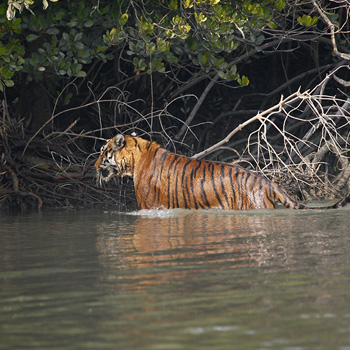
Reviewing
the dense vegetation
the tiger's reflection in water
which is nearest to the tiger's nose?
the dense vegetation

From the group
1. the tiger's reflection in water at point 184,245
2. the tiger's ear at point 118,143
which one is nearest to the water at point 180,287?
the tiger's reflection in water at point 184,245

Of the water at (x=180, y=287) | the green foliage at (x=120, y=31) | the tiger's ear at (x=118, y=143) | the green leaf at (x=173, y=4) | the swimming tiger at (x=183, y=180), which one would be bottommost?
the water at (x=180, y=287)

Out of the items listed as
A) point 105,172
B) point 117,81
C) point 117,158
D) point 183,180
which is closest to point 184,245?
point 183,180

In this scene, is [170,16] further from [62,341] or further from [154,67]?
[62,341]

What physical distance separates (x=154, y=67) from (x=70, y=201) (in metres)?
2.25

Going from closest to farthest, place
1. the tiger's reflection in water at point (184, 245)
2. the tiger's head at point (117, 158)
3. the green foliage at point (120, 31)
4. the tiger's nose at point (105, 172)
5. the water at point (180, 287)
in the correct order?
the water at point (180, 287), the tiger's reflection in water at point (184, 245), the tiger's head at point (117, 158), the green foliage at point (120, 31), the tiger's nose at point (105, 172)

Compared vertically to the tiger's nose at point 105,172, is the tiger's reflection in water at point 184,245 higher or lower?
lower

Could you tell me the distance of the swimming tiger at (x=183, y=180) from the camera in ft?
25.4

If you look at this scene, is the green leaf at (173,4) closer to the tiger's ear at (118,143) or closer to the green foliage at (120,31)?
the green foliage at (120,31)

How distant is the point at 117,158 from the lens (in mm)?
8609

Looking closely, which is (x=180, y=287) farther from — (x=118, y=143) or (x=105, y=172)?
(x=105, y=172)

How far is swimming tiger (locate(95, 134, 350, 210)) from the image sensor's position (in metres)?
7.75

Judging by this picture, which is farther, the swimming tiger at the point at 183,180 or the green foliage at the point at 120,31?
the green foliage at the point at 120,31

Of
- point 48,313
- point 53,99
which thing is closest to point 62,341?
point 48,313
